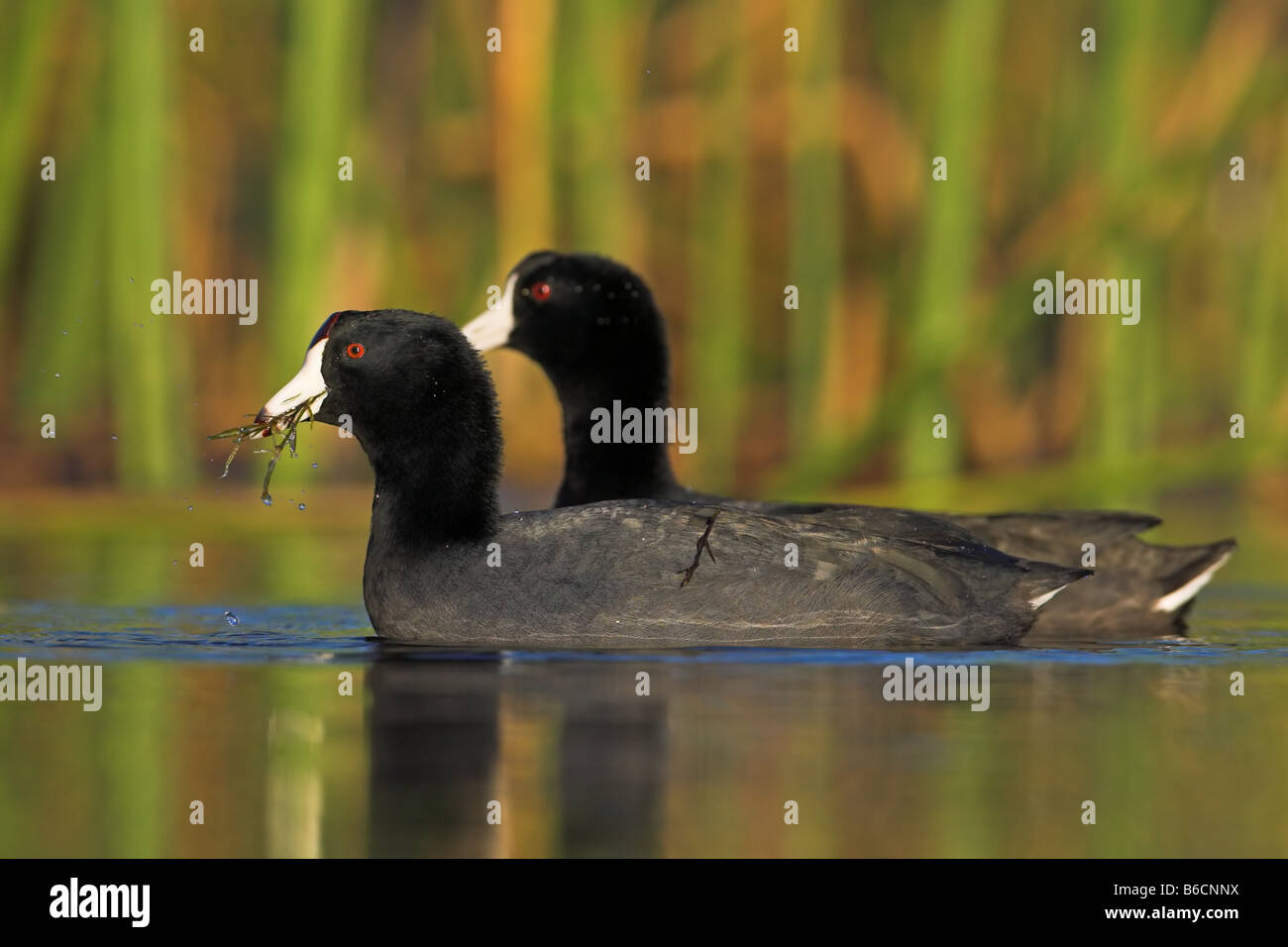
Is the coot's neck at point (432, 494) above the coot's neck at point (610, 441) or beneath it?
beneath

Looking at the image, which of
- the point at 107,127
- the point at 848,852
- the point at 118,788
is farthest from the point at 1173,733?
the point at 107,127

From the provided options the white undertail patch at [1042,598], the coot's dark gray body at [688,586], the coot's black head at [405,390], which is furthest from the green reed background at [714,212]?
the coot's black head at [405,390]

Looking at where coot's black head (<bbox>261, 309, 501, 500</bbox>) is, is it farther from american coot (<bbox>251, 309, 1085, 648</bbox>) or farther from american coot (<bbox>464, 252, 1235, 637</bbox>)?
american coot (<bbox>464, 252, 1235, 637</bbox>)

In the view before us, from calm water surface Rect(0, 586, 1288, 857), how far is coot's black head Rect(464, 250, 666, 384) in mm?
1913

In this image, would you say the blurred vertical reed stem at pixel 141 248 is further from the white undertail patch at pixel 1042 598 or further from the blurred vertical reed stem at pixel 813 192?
the white undertail patch at pixel 1042 598

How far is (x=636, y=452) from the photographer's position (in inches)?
340

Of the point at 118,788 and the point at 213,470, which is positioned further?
the point at 213,470

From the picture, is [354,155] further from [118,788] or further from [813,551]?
[118,788]

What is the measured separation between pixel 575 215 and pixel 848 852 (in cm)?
874

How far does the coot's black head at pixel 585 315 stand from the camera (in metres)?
8.84

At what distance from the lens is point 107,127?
1116cm

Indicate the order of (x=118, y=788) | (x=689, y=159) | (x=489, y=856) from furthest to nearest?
1. (x=689, y=159)
2. (x=118, y=788)
3. (x=489, y=856)

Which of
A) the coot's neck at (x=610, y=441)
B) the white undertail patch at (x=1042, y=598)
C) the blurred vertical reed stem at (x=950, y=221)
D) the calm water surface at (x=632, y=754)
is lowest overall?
the calm water surface at (x=632, y=754)

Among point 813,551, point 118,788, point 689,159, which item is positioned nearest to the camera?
point 118,788
